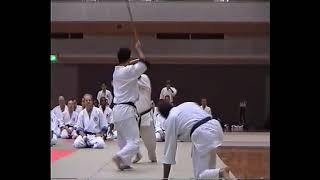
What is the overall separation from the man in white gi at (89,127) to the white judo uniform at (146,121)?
2.53m

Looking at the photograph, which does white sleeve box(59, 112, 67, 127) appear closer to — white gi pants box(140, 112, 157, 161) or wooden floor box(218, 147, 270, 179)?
wooden floor box(218, 147, 270, 179)

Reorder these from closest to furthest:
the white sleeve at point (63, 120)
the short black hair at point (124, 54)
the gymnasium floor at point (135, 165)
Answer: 1. the gymnasium floor at point (135, 165)
2. the short black hair at point (124, 54)
3. the white sleeve at point (63, 120)

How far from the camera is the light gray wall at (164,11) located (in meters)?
20.9

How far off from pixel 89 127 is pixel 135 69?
433 cm

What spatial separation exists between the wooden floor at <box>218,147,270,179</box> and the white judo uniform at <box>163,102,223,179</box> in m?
0.79

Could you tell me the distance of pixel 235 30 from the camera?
2198 cm

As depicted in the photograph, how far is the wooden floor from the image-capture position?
24.8 feet

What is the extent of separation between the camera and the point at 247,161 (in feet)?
30.3

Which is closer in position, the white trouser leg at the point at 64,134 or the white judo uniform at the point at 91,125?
the white judo uniform at the point at 91,125

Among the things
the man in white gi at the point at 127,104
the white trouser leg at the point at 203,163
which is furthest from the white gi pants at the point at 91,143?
the white trouser leg at the point at 203,163

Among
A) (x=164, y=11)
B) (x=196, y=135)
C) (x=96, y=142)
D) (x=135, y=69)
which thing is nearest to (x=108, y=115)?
(x=96, y=142)

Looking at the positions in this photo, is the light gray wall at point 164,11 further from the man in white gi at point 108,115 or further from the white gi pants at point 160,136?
the white gi pants at point 160,136

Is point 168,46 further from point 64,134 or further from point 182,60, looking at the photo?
point 64,134
